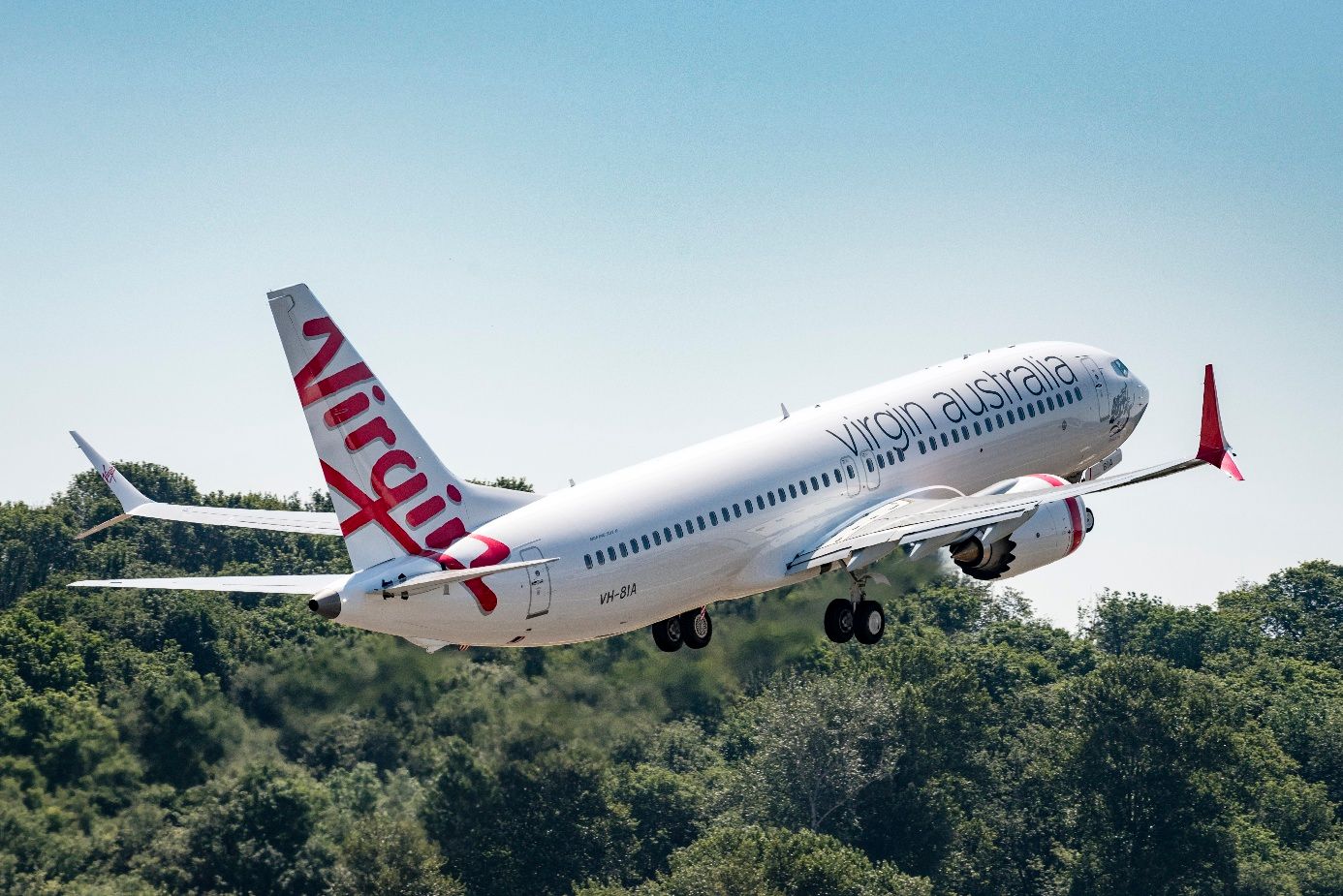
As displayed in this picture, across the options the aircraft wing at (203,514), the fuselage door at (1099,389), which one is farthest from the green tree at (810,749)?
the aircraft wing at (203,514)

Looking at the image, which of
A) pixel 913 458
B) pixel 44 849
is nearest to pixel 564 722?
pixel 913 458

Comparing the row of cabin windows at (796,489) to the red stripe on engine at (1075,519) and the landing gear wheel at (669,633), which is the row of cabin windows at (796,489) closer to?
the red stripe on engine at (1075,519)

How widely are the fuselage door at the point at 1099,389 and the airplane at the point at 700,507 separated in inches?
2.1

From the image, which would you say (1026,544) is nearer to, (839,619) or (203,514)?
(839,619)

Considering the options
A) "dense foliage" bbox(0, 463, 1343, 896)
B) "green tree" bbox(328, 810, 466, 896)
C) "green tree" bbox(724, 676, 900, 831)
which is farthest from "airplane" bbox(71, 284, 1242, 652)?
"green tree" bbox(724, 676, 900, 831)

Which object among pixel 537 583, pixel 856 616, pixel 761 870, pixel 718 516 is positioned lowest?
pixel 761 870

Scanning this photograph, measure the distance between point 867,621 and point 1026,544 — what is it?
14.0 feet

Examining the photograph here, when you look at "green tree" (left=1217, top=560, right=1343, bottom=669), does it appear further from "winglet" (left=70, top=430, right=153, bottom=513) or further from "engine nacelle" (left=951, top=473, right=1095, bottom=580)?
"winglet" (left=70, top=430, right=153, bottom=513)

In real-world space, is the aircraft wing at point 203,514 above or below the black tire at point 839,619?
above

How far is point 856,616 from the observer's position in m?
56.6

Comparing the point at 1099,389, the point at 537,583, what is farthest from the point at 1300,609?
the point at 537,583

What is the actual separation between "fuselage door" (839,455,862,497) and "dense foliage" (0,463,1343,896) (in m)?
5.11

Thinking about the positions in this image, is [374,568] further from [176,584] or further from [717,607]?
[717,607]

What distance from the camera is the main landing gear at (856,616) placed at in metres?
56.5
